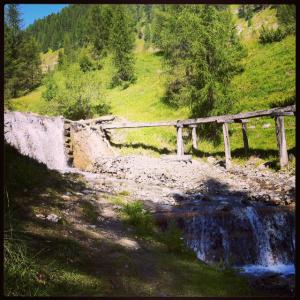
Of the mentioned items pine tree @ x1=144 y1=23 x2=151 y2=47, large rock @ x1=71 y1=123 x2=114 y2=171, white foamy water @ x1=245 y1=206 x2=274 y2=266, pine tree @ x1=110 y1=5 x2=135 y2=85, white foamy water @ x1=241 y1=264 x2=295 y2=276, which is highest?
pine tree @ x1=144 y1=23 x2=151 y2=47

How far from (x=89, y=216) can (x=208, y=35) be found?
6128 mm

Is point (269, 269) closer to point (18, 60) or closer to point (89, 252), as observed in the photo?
point (89, 252)

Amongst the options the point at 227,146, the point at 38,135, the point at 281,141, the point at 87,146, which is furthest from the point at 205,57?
the point at 38,135

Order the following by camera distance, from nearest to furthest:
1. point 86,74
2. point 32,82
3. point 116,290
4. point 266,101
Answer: point 116,290 < point 32,82 < point 266,101 < point 86,74

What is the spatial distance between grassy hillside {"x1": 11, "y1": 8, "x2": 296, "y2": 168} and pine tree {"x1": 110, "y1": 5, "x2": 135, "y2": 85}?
308 mm

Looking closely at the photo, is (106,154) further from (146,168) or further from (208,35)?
(208,35)

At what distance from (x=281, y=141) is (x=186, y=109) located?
2.86m

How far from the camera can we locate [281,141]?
7945mm

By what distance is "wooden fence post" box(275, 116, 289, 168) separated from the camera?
734 centimetres

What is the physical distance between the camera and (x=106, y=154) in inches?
343

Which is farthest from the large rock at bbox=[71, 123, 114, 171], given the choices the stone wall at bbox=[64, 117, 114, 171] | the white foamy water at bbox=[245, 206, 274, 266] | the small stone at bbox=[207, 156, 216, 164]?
the white foamy water at bbox=[245, 206, 274, 266]

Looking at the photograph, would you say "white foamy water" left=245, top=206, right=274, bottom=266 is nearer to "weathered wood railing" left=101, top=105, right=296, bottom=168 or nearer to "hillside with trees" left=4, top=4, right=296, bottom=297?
"hillside with trees" left=4, top=4, right=296, bottom=297

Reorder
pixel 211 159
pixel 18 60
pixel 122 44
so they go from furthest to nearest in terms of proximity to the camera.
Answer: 1. pixel 122 44
2. pixel 211 159
3. pixel 18 60

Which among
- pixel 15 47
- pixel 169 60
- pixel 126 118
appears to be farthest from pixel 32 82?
pixel 169 60
